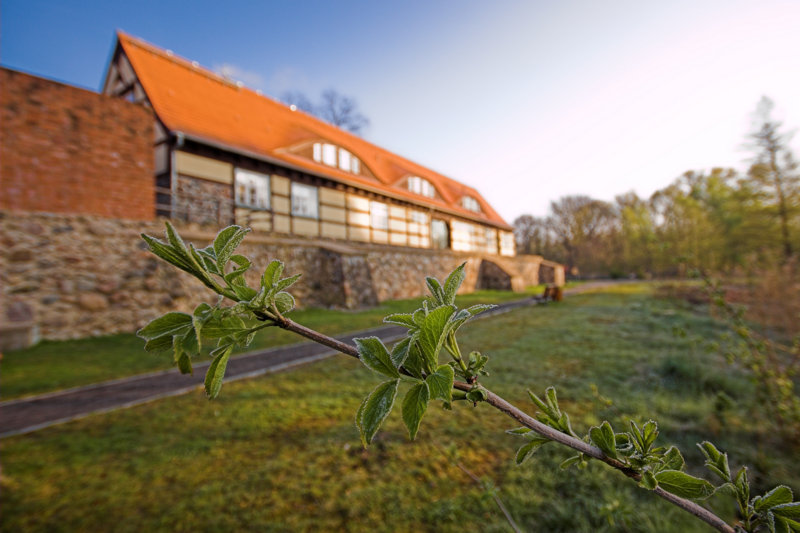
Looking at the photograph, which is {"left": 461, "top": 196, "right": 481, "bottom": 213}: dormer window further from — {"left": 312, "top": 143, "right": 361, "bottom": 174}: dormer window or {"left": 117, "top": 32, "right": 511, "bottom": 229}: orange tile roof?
{"left": 312, "top": 143, "right": 361, "bottom": 174}: dormer window

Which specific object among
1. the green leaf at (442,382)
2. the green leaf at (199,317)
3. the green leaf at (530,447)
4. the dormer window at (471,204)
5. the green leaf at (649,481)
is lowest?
the green leaf at (649,481)

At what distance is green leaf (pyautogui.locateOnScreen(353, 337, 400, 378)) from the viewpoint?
34 centimetres

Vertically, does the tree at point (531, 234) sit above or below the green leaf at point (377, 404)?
above

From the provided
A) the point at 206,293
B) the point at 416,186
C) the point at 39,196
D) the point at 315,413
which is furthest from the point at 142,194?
the point at 416,186

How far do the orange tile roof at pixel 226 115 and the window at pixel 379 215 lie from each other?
676 millimetres

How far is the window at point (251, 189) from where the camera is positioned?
33.3 feet

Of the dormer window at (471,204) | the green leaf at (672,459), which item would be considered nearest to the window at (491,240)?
the dormer window at (471,204)

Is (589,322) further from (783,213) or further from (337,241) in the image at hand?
(783,213)

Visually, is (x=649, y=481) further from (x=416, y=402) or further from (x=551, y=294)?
(x=551, y=294)

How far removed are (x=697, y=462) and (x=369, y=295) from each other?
30.2 ft

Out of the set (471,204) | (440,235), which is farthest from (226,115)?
(471,204)

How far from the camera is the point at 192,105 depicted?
10492 millimetres

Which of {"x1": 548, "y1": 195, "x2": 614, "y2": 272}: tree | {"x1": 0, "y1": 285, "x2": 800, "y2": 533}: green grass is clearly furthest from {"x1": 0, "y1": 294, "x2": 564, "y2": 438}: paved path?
{"x1": 548, "y1": 195, "x2": 614, "y2": 272}: tree

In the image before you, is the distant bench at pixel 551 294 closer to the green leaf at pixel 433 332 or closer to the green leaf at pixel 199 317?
the green leaf at pixel 433 332
